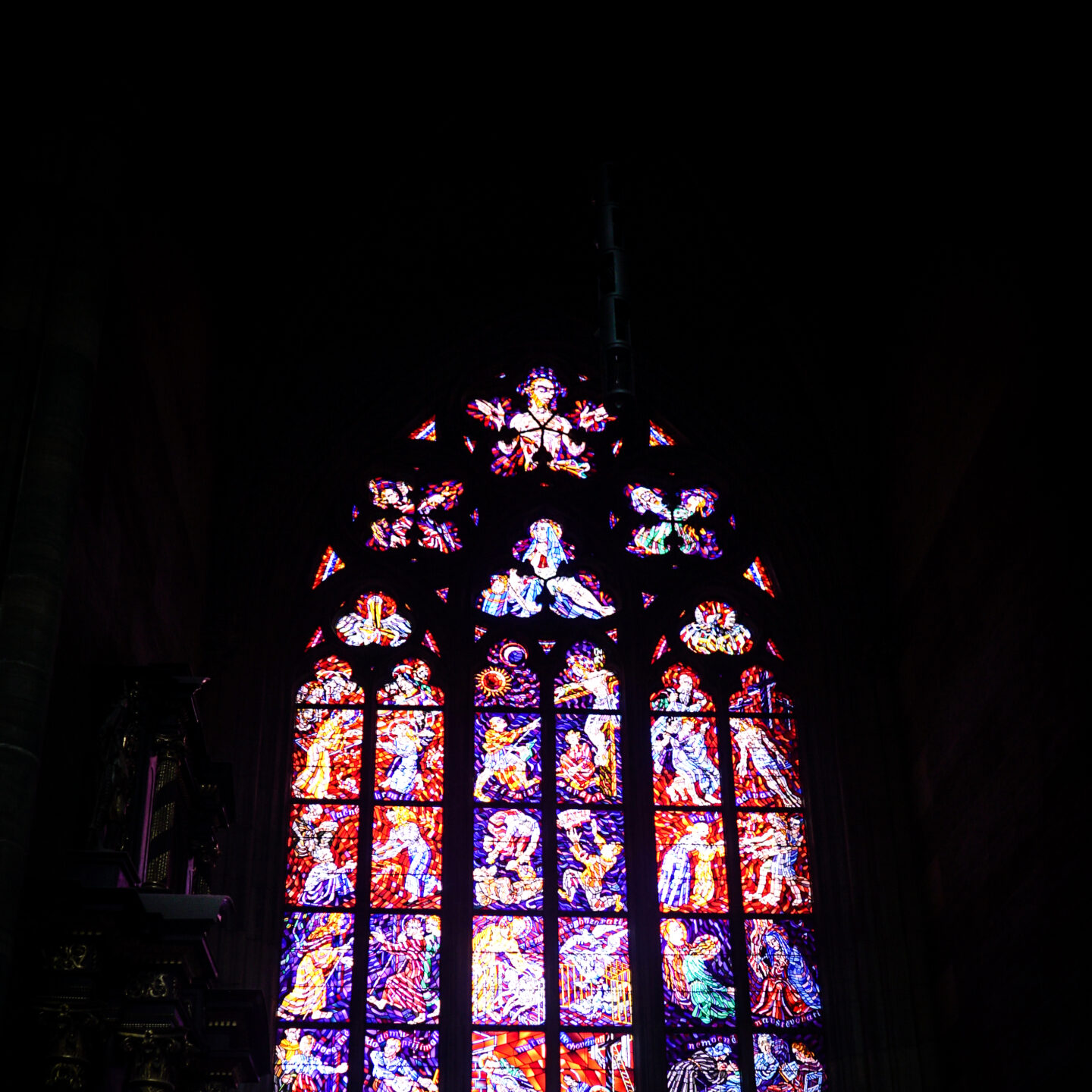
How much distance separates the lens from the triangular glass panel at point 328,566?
14734 mm

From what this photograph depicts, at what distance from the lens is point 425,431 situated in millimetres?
15641

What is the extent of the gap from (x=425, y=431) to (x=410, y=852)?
3.79 meters

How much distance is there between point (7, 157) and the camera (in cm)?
992

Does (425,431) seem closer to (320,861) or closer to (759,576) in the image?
(759,576)

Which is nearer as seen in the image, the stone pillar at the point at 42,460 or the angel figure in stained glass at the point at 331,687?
the stone pillar at the point at 42,460

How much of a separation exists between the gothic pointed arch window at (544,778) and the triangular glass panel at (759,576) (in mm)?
24

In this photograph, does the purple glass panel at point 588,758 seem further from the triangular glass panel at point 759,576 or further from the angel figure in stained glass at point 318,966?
the angel figure in stained glass at point 318,966

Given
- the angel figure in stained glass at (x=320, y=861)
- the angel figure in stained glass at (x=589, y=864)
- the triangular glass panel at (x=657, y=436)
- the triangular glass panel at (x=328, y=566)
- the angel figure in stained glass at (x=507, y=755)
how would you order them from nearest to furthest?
the angel figure in stained glass at (x=320, y=861), the angel figure in stained glass at (x=589, y=864), the angel figure in stained glass at (x=507, y=755), the triangular glass panel at (x=328, y=566), the triangular glass panel at (x=657, y=436)

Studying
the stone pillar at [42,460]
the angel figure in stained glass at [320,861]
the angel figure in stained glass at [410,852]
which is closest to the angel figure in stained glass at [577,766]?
the angel figure in stained glass at [410,852]

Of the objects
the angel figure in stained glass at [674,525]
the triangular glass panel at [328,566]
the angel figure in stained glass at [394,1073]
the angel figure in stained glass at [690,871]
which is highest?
the angel figure in stained glass at [674,525]

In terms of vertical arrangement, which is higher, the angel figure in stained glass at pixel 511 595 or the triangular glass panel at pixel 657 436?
the triangular glass panel at pixel 657 436

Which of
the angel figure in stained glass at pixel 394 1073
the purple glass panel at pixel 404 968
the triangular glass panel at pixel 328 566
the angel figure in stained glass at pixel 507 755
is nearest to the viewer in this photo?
the angel figure in stained glass at pixel 394 1073

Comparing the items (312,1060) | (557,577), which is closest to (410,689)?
(557,577)

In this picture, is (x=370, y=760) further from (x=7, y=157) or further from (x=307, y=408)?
(x=7, y=157)
